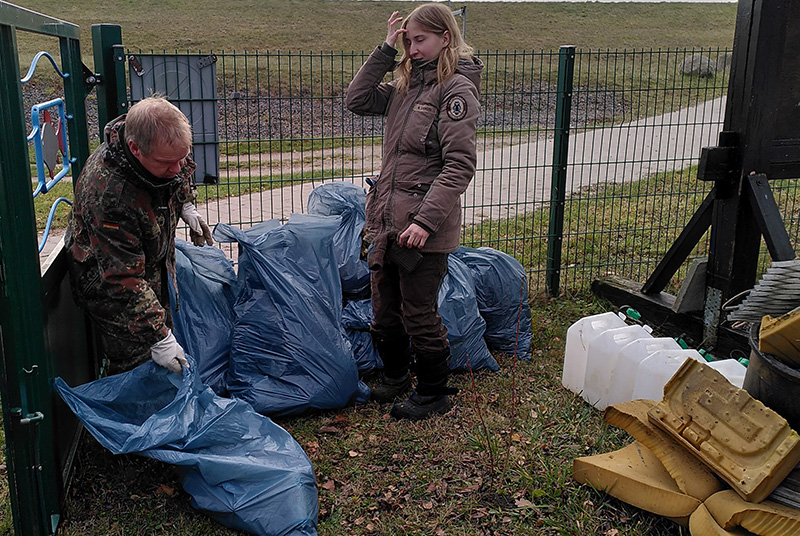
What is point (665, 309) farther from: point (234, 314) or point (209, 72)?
point (209, 72)

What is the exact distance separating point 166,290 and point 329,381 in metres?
0.91

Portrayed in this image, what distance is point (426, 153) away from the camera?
3.11m

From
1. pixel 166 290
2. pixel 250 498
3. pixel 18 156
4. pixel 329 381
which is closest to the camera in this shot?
pixel 18 156

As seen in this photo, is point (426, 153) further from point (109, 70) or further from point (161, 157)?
point (109, 70)

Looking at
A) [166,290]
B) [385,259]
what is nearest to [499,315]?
[385,259]

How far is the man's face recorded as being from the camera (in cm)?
238

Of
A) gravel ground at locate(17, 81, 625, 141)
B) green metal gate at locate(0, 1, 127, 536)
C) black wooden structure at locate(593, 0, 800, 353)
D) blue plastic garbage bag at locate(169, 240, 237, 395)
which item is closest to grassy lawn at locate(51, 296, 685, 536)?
green metal gate at locate(0, 1, 127, 536)

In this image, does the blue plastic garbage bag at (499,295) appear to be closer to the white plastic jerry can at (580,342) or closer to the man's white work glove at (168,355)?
the white plastic jerry can at (580,342)

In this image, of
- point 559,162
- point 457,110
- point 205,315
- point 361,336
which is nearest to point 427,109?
point 457,110

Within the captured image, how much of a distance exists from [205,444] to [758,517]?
6.21ft

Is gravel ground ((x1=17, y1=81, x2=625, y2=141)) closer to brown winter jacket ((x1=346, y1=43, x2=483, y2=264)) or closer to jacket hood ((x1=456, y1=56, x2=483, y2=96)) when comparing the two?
brown winter jacket ((x1=346, y1=43, x2=483, y2=264))

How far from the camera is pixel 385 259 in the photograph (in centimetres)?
326

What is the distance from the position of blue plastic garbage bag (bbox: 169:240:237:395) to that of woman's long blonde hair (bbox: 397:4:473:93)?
136 centimetres

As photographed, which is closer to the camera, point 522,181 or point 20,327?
point 20,327
